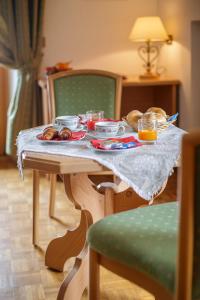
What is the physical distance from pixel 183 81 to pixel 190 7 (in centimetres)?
56

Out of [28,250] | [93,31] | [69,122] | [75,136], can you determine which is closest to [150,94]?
[93,31]

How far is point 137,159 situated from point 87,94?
1.26 meters

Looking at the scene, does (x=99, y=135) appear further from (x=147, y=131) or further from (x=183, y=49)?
(x=183, y=49)

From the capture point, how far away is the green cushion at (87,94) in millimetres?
2943

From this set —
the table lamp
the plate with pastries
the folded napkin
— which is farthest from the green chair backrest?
the table lamp

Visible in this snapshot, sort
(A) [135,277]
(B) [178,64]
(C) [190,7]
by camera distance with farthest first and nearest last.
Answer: (B) [178,64], (C) [190,7], (A) [135,277]

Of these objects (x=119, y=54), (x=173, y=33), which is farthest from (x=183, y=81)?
(x=119, y=54)

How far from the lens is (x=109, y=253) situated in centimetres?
161

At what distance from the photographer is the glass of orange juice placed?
6.55 ft

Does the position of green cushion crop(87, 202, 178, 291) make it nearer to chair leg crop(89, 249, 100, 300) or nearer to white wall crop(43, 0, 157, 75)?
chair leg crop(89, 249, 100, 300)

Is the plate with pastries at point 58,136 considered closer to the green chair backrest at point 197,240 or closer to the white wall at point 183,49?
the green chair backrest at point 197,240

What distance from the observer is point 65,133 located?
2.03 metres

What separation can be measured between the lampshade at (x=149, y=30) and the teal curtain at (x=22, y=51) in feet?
2.61

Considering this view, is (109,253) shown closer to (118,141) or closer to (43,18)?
(118,141)
